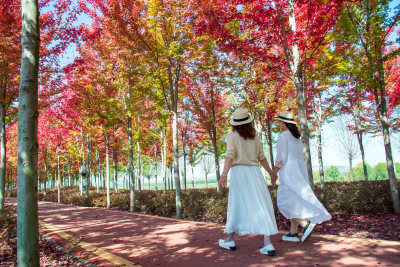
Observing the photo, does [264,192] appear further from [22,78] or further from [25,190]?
[22,78]

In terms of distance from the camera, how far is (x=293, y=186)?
389 cm

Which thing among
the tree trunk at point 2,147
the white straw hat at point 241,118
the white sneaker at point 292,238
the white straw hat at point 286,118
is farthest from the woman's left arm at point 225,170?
the tree trunk at point 2,147

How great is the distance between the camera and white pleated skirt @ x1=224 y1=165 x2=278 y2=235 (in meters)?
3.37

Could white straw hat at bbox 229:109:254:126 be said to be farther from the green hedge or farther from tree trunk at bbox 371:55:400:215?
tree trunk at bbox 371:55:400:215

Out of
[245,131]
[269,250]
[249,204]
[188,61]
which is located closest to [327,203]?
[269,250]

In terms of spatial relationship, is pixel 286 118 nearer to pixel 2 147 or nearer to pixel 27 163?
pixel 27 163

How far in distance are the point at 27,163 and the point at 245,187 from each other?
8.63ft

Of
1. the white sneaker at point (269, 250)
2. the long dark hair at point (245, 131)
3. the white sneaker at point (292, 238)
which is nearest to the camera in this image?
the white sneaker at point (269, 250)

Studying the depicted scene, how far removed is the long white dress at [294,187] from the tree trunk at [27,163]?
3263 millimetres

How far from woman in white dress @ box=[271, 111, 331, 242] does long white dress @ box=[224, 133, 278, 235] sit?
0.45m

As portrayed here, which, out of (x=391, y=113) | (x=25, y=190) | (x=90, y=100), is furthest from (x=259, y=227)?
(x=391, y=113)

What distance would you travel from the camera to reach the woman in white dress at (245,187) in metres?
3.41

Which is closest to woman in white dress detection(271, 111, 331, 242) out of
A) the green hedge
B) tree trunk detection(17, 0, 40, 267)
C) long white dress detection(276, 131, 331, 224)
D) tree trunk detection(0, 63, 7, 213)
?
long white dress detection(276, 131, 331, 224)

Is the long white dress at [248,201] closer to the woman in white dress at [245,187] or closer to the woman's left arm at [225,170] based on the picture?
the woman in white dress at [245,187]
